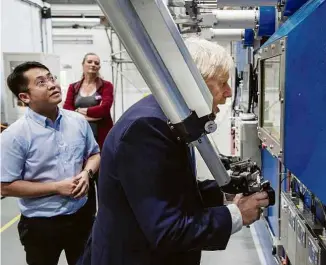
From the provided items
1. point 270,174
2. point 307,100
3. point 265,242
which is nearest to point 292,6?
point 307,100

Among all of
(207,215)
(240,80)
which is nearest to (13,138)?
(207,215)

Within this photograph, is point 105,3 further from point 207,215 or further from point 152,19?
point 207,215

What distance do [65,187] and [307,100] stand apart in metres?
1.07

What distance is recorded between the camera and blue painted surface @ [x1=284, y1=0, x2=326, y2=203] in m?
0.79

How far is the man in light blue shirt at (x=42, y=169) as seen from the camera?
1507 mm

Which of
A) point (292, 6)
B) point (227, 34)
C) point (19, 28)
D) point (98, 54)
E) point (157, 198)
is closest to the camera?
point (157, 198)

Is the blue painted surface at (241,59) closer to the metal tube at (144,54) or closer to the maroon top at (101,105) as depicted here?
the maroon top at (101,105)

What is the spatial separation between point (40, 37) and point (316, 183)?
489 centimetres

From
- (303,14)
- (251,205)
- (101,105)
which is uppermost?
(303,14)

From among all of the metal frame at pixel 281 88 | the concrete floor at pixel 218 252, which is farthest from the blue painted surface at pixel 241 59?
the metal frame at pixel 281 88

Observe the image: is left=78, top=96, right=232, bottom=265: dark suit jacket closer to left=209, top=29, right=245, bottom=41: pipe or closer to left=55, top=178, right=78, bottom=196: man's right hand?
left=55, top=178, right=78, bottom=196: man's right hand

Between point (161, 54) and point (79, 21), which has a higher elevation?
point (79, 21)

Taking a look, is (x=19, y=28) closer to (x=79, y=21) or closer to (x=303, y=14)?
(x=79, y=21)

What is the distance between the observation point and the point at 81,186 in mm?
1602
